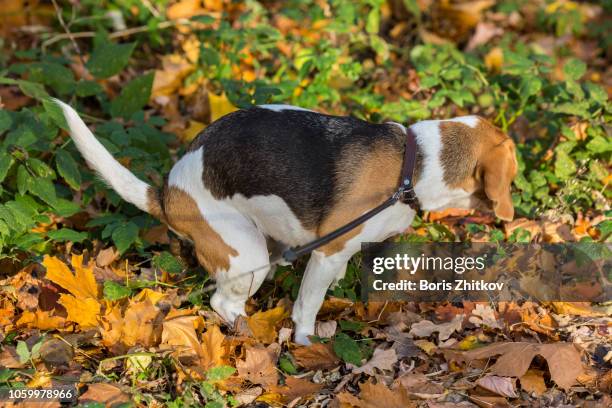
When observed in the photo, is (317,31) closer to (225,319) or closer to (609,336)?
(225,319)

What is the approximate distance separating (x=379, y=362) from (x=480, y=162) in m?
1.30

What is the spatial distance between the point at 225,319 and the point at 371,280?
1046 mm

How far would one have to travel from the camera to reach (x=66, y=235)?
15.4 feet

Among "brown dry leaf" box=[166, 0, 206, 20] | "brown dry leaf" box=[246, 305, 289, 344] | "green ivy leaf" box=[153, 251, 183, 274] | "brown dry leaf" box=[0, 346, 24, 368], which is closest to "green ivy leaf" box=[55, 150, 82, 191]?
"green ivy leaf" box=[153, 251, 183, 274]

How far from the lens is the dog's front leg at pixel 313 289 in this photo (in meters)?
4.11

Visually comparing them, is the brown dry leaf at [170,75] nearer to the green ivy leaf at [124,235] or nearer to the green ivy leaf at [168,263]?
the green ivy leaf at [124,235]

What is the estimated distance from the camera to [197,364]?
12.9ft

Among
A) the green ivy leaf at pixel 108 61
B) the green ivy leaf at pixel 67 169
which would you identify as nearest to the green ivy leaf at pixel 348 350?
the green ivy leaf at pixel 67 169

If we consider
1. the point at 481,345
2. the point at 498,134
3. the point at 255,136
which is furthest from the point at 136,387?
the point at 498,134

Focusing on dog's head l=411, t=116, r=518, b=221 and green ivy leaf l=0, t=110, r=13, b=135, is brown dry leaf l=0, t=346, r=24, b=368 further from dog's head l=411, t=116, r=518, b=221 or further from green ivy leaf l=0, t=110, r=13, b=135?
dog's head l=411, t=116, r=518, b=221

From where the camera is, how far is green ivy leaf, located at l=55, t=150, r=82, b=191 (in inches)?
184

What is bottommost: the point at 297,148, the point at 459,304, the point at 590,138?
the point at 459,304

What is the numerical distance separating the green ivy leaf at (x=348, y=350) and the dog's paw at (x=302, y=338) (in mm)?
201

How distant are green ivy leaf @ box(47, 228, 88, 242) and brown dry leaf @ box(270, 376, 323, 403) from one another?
1741 mm
